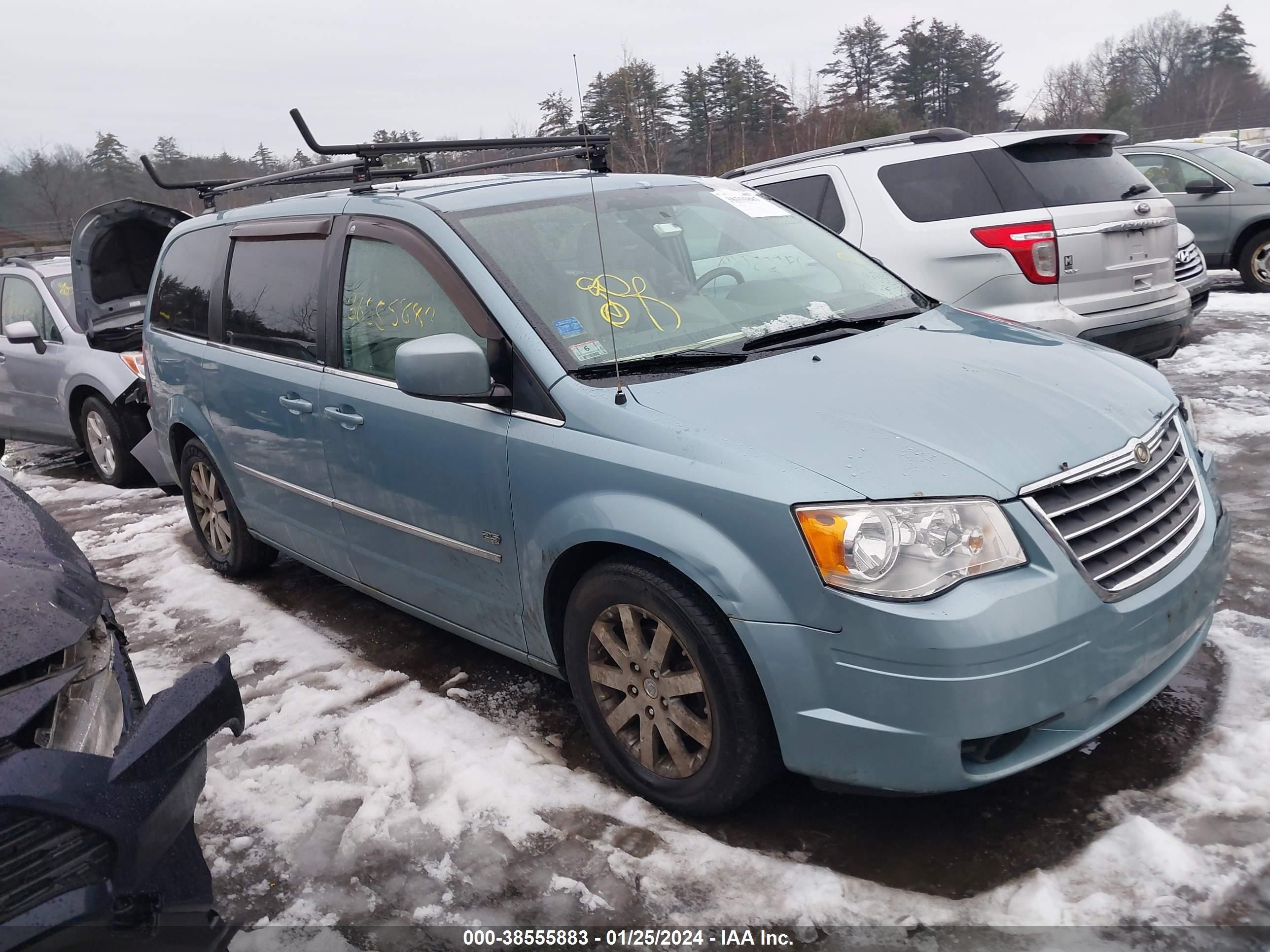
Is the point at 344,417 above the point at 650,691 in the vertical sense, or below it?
above

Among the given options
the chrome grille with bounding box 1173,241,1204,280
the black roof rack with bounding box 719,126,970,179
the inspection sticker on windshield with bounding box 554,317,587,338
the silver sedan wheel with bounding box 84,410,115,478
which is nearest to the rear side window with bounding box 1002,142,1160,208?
the black roof rack with bounding box 719,126,970,179

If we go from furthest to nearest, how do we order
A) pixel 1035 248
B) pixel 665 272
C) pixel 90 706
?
pixel 1035 248 → pixel 665 272 → pixel 90 706

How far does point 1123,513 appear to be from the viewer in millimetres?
2637

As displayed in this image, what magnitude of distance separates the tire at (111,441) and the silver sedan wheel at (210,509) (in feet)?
8.22

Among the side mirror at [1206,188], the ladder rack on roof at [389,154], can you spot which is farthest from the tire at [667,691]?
the side mirror at [1206,188]

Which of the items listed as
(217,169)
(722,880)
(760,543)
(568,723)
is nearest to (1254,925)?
(722,880)

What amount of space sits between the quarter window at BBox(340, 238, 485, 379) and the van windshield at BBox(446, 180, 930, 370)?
9.1 inches

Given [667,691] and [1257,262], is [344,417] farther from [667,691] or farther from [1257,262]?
[1257,262]

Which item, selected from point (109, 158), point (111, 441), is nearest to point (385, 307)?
point (111, 441)

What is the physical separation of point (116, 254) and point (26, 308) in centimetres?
199

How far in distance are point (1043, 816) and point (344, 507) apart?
8.79 ft

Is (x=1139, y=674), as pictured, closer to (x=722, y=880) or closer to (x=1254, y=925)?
(x=1254, y=925)

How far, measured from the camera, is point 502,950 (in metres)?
2.46

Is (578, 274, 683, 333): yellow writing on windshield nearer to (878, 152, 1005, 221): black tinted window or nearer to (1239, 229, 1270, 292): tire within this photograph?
(878, 152, 1005, 221): black tinted window
